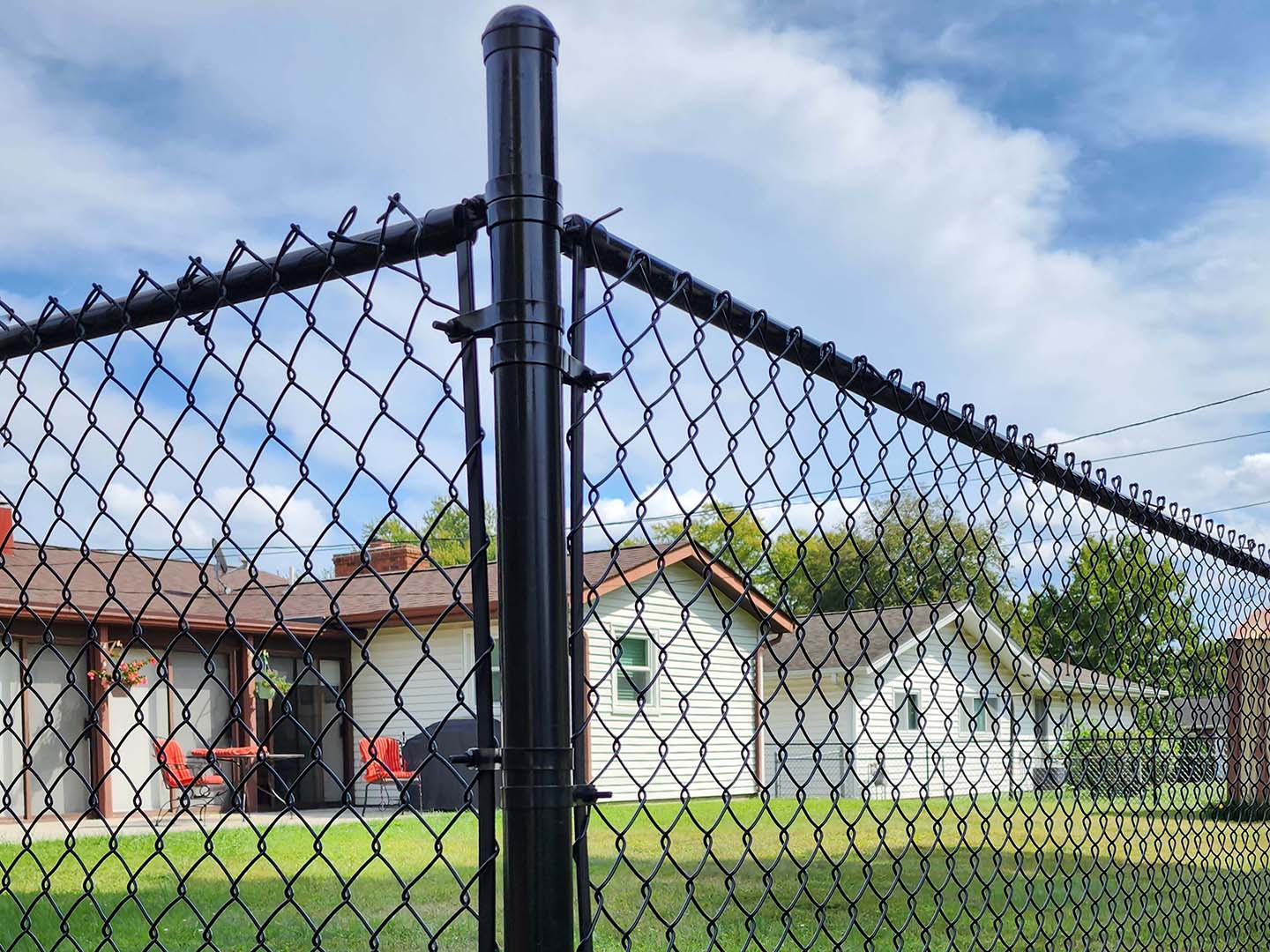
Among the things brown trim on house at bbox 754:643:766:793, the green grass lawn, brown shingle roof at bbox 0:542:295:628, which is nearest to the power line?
brown trim on house at bbox 754:643:766:793

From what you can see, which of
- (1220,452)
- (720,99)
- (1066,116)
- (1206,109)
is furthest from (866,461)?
(1220,452)

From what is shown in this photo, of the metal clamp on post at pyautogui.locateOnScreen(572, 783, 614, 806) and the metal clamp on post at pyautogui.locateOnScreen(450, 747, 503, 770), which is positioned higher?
the metal clamp on post at pyautogui.locateOnScreen(450, 747, 503, 770)

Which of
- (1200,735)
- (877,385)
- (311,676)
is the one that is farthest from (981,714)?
(311,676)

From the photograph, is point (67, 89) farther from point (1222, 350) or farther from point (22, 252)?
point (1222, 350)

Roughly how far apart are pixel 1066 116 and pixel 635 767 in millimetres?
8853

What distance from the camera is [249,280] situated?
1482 mm

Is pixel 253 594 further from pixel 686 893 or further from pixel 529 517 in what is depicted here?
pixel 529 517

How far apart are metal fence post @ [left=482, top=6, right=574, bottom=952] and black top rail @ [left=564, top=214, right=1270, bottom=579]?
0.37 ft

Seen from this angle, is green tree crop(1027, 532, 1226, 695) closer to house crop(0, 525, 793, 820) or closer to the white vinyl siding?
house crop(0, 525, 793, 820)

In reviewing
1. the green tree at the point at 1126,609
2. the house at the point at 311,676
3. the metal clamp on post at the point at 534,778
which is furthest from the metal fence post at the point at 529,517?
the house at the point at 311,676

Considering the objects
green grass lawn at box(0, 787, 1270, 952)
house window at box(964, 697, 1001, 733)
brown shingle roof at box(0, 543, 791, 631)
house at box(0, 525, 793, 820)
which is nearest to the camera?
house window at box(964, 697, 1001, 733)

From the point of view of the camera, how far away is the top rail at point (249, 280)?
128cm

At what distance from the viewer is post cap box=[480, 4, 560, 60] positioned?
→ 1229 mm

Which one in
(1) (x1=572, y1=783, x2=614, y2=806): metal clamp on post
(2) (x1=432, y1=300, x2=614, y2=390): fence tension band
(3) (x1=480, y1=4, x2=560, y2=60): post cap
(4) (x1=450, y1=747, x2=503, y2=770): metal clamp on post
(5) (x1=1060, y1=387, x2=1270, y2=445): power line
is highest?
(5) (x1=1060, y1=387, x2=1270, y2=445): power line
